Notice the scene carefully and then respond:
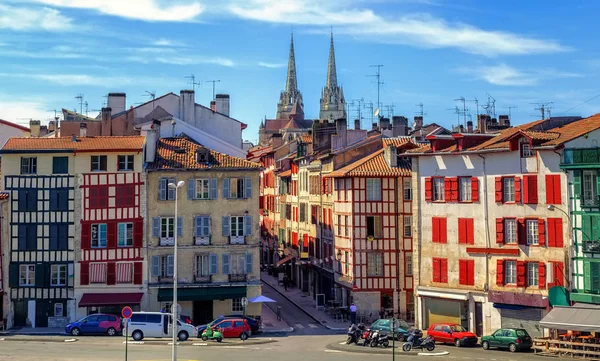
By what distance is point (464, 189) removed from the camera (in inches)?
2036

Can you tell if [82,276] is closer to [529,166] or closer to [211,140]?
[211,140]

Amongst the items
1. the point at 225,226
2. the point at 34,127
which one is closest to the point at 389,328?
the point at 225,226

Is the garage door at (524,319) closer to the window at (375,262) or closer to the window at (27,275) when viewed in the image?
the window at (375,262)

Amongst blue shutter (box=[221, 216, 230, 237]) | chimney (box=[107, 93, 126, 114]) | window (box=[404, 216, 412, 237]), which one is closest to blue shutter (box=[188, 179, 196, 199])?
blue shutter (box=[221, 216, 230, 237])

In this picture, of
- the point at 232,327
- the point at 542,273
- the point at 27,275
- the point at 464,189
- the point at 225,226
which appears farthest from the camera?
the point at 225,226

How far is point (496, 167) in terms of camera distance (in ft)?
163

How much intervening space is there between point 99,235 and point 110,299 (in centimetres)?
425

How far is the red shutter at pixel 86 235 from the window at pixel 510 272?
2622cm

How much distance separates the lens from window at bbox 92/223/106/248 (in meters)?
55.1

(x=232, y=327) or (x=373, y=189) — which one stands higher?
(x=373, y=189)

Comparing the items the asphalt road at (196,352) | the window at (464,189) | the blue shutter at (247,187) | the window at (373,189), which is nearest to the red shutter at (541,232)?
the window at (464,189)

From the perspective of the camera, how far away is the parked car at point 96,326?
1964 inches

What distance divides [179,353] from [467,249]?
18689 millimetres

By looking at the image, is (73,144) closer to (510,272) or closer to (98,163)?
(98,163)
